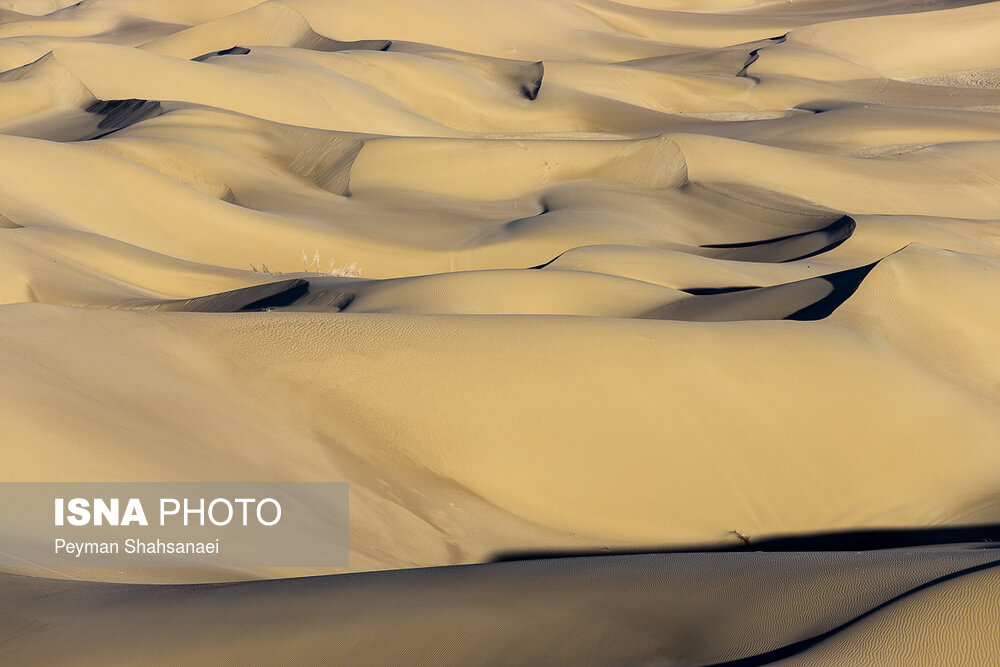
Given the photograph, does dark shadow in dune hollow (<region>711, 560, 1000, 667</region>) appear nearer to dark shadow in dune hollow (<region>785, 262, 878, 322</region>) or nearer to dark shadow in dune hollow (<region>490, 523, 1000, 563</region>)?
dark shadow in dune hollow (<region>490, 523, 1000, 563</region>)

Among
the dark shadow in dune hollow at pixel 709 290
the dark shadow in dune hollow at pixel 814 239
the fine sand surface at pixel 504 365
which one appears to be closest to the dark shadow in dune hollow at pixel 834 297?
the fine sand surface at pixel 504 365

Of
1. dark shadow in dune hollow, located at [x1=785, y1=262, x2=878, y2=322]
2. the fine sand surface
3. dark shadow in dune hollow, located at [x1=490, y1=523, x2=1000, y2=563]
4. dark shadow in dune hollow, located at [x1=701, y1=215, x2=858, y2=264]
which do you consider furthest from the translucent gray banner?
dark shadow in dune hollow, located at [x1=701, y1=215, x2=858, y2=264]

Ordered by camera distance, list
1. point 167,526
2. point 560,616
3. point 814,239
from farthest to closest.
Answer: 1. point 814,239
2. point 167,526
3. point 560,616

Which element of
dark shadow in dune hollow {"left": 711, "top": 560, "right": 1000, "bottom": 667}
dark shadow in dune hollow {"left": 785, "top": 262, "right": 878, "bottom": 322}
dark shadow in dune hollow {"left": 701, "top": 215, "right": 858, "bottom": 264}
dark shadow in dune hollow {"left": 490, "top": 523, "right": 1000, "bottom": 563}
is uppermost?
dark shadow in dune hollow {"left": 711, "top": 560, "right": 1000, "bottom": 667}

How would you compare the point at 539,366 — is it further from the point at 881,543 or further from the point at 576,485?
the point at 881,543

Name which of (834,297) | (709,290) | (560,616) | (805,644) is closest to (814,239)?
(709,290)

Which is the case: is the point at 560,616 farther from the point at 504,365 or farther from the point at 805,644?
the point at 504,365
